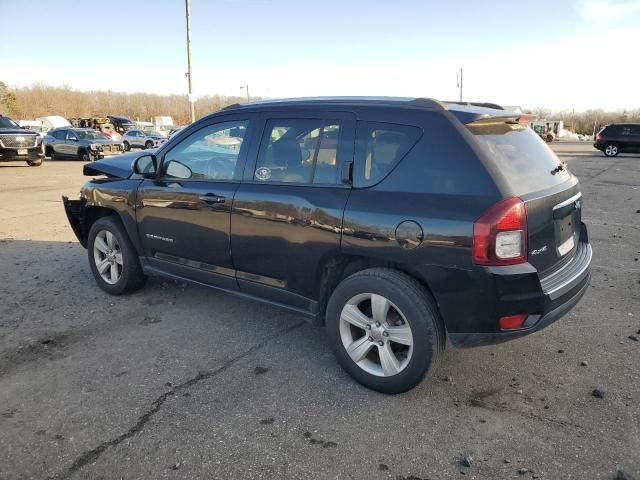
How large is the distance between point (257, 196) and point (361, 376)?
1485 millimetres

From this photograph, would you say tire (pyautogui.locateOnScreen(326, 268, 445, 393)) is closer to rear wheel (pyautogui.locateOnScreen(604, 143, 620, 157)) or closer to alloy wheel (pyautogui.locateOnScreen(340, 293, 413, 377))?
alloy wheel (pyautogui.locateOnScreen(340, 293, 413, 377))

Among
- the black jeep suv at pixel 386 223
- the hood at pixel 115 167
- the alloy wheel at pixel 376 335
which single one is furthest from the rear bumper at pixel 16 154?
the alloy wheel at pixel 376 335

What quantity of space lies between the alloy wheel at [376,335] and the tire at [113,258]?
2.53 metres

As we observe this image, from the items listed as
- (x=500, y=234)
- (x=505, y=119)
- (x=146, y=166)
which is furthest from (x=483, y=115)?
(x=146, y=166)

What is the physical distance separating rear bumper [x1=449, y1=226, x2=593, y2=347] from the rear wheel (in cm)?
Result: 2818

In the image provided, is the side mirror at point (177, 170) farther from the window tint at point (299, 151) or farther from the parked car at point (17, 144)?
the parked car at point (17, 144)

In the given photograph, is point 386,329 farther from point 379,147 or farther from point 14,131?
point 14,131

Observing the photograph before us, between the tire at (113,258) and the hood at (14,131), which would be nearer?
the tire at (113,258)

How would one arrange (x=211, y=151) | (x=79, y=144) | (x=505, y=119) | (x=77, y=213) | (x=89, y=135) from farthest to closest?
(x=89, y=135)
(x=79, y=144)
(x=77, y=213)
(x=211, y=151)
(x=505, y=119)

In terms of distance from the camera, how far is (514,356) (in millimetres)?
3658

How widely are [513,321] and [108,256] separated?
12.9ft

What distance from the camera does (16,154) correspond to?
19.6 meters

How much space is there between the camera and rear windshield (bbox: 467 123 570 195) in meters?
2.92

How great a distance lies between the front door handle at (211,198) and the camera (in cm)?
384
